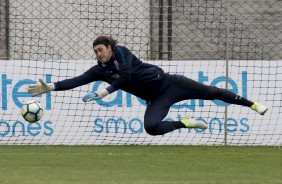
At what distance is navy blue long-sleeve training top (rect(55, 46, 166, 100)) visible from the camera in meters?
13.5

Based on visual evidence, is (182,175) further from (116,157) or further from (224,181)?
(116,157)

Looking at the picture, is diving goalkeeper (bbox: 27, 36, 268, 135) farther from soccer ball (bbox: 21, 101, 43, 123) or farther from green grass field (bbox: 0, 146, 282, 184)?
green grass field (bbox: 0, 146, 282, 184)

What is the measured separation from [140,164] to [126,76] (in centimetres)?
142

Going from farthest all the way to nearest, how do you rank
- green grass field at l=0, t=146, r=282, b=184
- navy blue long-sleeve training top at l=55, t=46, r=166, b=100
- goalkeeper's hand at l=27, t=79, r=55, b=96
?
goalkeeper's hand at l=27, t=79, r=55, b=96 → navy blue long-sleeve training top at l=55, t=46, r=166, b=100 → green grass field at l=0, t=146, r=282, b=184

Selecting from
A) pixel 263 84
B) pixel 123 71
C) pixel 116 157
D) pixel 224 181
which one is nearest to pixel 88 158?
pixel 116 157

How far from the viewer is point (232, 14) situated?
68.4 ft

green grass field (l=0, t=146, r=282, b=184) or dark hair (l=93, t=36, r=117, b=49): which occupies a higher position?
dark hair (l=93, t=36, r=117, b=49)

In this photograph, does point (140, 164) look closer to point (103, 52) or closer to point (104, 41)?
point (103, 52)

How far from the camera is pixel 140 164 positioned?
12.9m

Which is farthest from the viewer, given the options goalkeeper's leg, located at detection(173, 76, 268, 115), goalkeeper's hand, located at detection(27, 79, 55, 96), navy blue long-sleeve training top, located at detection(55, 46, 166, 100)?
goalkeeper's leg, located at detection(173, 76, 268, 115)

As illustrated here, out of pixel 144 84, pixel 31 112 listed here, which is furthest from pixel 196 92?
pixel 31 112

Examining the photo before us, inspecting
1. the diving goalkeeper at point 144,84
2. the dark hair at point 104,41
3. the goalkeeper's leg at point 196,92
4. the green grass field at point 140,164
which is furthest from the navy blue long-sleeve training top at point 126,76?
the green grass field at point 140,164

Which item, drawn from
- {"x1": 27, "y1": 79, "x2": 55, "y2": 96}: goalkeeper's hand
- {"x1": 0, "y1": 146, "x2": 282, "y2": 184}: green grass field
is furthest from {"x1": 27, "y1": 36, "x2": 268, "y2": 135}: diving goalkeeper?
{"x1": 0, "y1": 146, "x2": 282, "y2": 184}: green grass field

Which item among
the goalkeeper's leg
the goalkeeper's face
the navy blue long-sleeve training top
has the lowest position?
the goalkeeper's leg
